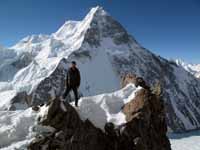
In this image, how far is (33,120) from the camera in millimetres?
20312

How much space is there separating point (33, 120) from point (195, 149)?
47.9 m

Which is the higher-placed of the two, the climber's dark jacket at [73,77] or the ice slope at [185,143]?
the climber's dark jacket at [73,77]

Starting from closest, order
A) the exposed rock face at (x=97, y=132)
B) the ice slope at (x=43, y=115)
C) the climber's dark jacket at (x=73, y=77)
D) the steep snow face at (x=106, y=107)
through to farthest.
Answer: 1. the exposed rock face at (x=97, y=132)
2. the ice slope at (x=43, y=115)
3. the steep snow face at (x=106, y=107)
4. the climber's dark jacket at (x=73, y=77)

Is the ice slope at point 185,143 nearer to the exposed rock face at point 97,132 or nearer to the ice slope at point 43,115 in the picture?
the ice slope at point 43,115

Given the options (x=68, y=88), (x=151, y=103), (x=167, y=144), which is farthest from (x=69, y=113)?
(x=167, y=144)

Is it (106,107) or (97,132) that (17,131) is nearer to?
(97,132)

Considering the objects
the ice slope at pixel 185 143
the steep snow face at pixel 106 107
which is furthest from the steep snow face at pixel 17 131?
the ice slope at pixel 185 143

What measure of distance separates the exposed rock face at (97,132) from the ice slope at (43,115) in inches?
17.2

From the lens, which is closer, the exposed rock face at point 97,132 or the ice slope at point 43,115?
the exposed rock face at point 97,132

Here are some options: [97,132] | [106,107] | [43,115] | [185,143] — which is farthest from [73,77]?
[185,143]

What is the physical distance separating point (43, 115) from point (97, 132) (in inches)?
133

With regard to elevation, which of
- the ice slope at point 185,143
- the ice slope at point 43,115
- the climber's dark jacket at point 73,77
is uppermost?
the climber's dark jacket at point 73,77

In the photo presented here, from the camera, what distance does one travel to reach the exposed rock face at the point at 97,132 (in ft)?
59.1

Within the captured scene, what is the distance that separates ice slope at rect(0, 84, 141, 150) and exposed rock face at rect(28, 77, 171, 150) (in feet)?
1.44
